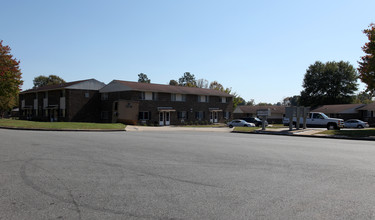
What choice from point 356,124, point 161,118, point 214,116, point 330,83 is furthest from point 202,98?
point 330,83

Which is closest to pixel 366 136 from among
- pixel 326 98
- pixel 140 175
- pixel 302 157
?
pixel 302 157

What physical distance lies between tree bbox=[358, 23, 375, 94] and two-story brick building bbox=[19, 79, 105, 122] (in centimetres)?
3593

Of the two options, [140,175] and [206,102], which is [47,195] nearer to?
[140,175]

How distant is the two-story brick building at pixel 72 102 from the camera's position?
46.7 metres

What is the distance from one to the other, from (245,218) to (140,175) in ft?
11.1

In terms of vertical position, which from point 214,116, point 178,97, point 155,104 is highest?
point 178,97

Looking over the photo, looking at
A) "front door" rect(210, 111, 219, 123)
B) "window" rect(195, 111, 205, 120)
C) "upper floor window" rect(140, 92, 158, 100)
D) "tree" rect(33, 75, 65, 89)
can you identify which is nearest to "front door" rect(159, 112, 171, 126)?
"upper floor window" rect(140, 92, 158, 100)

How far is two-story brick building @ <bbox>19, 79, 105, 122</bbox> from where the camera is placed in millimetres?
46656

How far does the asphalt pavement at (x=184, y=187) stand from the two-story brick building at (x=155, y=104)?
34.5 m

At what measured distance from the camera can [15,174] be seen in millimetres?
7324

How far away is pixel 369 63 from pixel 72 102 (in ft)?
123

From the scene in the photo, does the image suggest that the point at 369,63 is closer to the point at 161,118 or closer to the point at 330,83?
the point at 161,118

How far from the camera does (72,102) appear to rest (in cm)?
4656

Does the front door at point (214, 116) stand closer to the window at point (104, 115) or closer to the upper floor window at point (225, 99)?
the upper floor window at point (225, 99)
